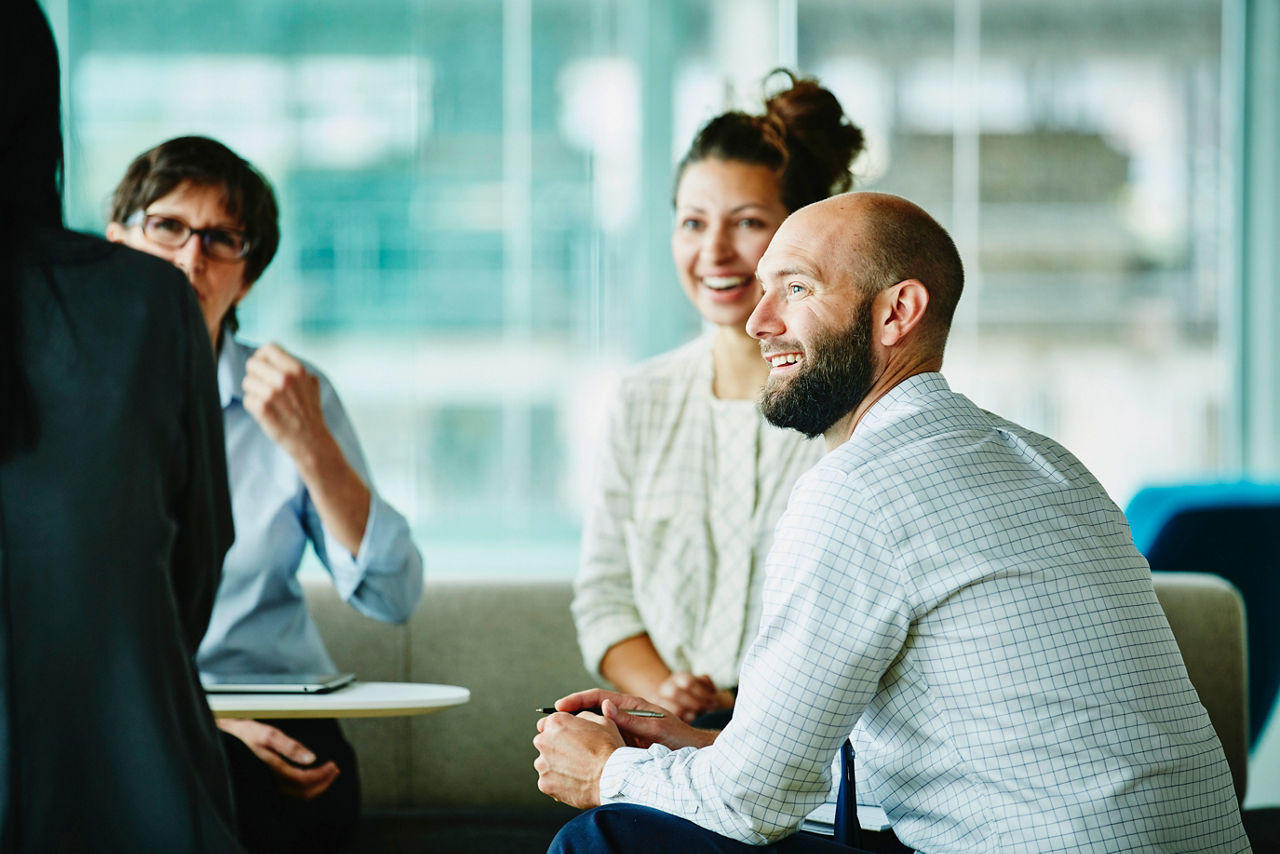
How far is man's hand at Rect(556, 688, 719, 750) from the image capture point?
5.22 ft

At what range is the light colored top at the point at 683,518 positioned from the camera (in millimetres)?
2193

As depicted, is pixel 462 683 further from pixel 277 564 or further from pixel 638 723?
pixel 638 723

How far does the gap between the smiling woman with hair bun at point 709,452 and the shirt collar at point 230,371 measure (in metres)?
0.68

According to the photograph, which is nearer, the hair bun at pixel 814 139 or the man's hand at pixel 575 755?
the man's hand at pixel 575 755

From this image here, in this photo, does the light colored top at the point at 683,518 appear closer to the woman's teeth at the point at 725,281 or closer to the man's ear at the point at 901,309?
the woman's teeth at the point at 725,281

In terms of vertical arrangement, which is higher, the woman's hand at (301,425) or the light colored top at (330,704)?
the woman's hand at (301,425)

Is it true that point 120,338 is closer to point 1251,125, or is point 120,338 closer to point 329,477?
point 329,477

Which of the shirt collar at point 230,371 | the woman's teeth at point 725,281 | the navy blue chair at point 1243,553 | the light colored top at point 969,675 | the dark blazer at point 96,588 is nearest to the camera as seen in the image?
the dark blazer at point 96,588

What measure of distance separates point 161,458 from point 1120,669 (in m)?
0.97

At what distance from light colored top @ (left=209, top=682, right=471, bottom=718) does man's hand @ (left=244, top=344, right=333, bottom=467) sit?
0.39 meters

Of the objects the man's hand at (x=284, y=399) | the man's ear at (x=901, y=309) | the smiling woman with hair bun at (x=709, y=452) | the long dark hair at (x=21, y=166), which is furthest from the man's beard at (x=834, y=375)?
the long dark hair at (x=21, y=166)

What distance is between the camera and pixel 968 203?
15.3 feet

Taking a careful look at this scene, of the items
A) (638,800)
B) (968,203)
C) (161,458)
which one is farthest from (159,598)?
(968,203)

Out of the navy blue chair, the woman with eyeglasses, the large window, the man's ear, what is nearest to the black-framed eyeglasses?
the woman with eyeglasses
